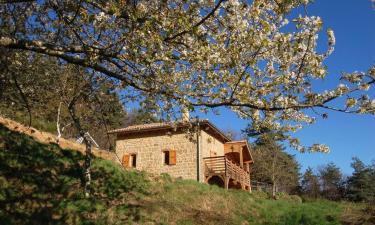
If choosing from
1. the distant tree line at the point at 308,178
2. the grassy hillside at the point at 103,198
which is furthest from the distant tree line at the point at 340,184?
the grassy hillside at the point at 103,198

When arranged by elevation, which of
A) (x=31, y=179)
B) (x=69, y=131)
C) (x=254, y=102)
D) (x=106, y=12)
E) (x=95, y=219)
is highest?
(x=69, y=131)

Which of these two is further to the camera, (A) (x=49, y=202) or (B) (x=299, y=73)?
(A) (x=49, y=202)

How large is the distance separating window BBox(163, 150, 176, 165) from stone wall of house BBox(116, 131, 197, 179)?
0.80 ft

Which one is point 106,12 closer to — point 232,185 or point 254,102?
point 254,102

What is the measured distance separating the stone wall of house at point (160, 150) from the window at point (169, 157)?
245 millimetres

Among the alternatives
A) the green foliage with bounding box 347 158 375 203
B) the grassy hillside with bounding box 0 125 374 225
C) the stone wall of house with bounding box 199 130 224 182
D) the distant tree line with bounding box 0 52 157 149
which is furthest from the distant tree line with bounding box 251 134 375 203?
the distant tree line with bounding box 0 52 157 149

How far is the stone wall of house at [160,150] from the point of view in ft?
94.7

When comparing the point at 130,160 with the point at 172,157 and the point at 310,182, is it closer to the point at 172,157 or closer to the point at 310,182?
the point at 172,157

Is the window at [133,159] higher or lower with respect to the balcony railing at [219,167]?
higher

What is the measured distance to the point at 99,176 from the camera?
1605 centimetres

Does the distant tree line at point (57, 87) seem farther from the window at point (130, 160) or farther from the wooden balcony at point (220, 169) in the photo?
the window at point (130, 160)

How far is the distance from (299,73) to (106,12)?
339 cm

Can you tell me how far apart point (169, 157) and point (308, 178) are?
35.3 meters

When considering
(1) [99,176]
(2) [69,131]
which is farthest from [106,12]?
(2) [69,131]
